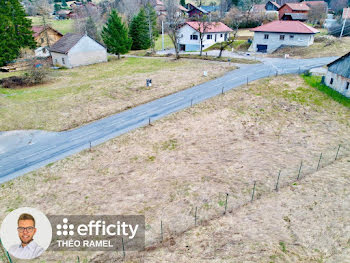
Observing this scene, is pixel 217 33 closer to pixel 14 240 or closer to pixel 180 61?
pixel 180 61

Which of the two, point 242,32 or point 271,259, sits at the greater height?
point 242,32

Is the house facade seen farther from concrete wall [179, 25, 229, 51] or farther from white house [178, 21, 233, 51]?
concrete wall [179, 25, 229, 51]

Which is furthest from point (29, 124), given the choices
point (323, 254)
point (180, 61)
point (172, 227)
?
point (180, 61)

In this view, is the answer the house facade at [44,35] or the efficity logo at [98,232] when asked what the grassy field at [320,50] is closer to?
the efficity logo at [98,232]

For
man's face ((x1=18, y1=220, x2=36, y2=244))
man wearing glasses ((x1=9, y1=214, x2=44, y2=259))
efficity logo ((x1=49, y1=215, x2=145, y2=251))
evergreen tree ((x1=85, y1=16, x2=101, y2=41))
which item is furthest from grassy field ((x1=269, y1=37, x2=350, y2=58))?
man wearing glasses ((x1=9, y1=214, x2=44, y2=259))

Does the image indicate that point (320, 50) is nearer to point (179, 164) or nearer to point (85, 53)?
point (179, 164)

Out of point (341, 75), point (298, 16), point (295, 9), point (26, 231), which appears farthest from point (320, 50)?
point (26, 231)

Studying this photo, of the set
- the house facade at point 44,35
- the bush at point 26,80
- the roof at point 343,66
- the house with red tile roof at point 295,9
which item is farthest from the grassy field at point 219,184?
the house with red tile roof at point 295,9
